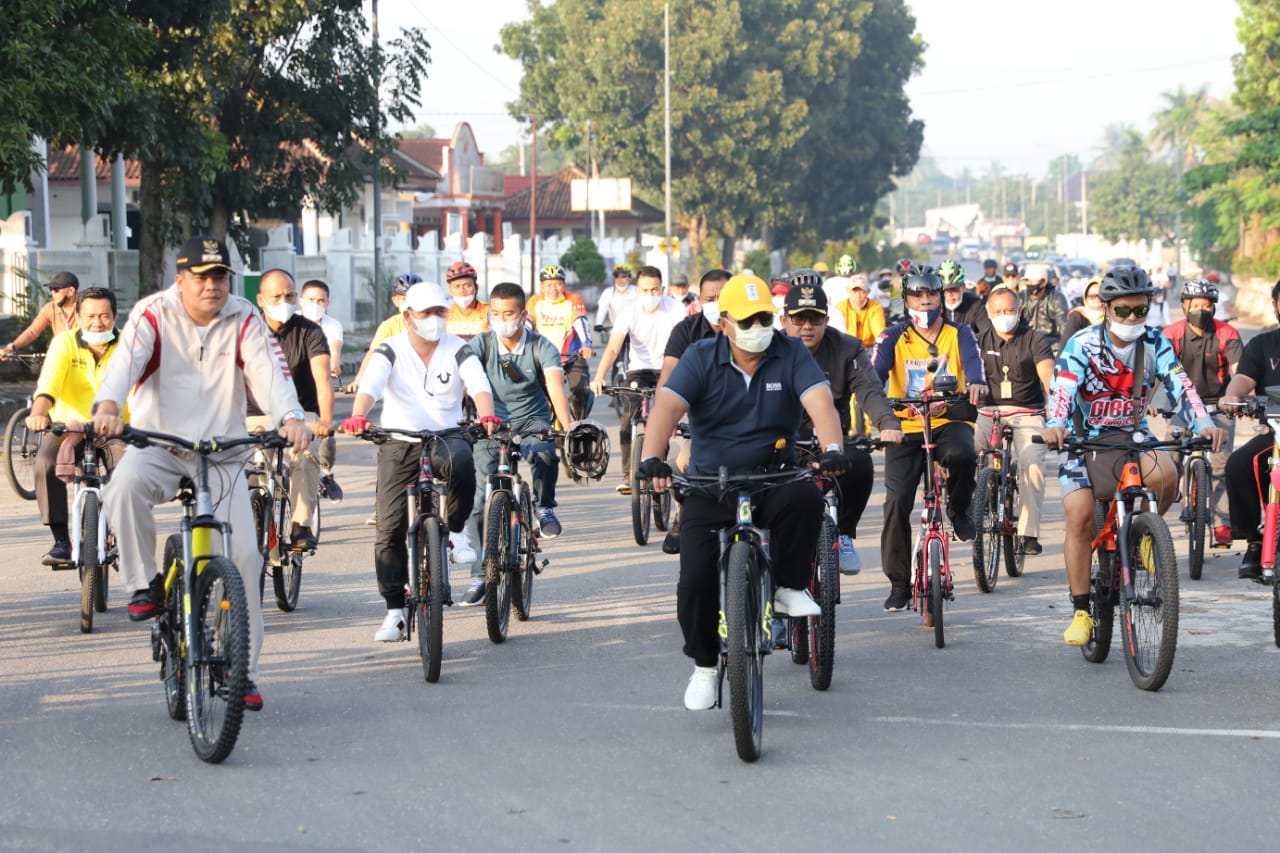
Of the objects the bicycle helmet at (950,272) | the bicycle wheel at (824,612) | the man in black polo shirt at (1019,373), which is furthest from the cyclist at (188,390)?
the bicycle helmet at (950,272)

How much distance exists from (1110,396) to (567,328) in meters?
8.52

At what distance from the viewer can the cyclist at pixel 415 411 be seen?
8867 mm

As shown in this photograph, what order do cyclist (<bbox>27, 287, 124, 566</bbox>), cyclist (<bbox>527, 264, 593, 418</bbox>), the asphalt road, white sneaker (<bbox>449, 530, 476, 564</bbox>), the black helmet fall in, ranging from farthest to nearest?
1. cyclist (<bbox>527, 264, 593, 418</bbox>)
2. cyclist (<bbox>27, 287, 124, 566</bbox>)
3. white sneaker (<bbox>449, 530, 476, 564</bbox>)
4. the black helmet
5. the asphalt road

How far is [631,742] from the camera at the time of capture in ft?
22.8

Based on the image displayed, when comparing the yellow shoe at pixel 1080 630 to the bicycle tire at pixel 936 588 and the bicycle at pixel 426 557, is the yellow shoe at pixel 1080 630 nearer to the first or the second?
the bicycle tire at pixel 936 588

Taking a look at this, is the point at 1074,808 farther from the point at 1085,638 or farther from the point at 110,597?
the point at 110,597

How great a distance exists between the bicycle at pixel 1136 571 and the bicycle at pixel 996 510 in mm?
1914

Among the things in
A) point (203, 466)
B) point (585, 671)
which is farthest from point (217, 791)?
point (585, 671)

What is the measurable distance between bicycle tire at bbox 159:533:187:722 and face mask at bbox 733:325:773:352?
227 centimetres

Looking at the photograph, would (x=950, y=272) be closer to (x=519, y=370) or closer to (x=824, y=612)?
(x=519, y=370)

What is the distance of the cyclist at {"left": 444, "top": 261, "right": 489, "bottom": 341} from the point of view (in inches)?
490

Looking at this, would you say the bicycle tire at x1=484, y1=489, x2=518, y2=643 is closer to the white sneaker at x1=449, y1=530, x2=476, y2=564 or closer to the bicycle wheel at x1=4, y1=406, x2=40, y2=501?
the white sneaker at x1=449, y1=530, x2=476, y2=564

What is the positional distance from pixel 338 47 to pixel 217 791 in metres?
26.2

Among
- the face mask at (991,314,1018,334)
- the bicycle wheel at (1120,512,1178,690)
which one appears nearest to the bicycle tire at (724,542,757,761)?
the bicycle wheel at (1120,512,1178,690)
